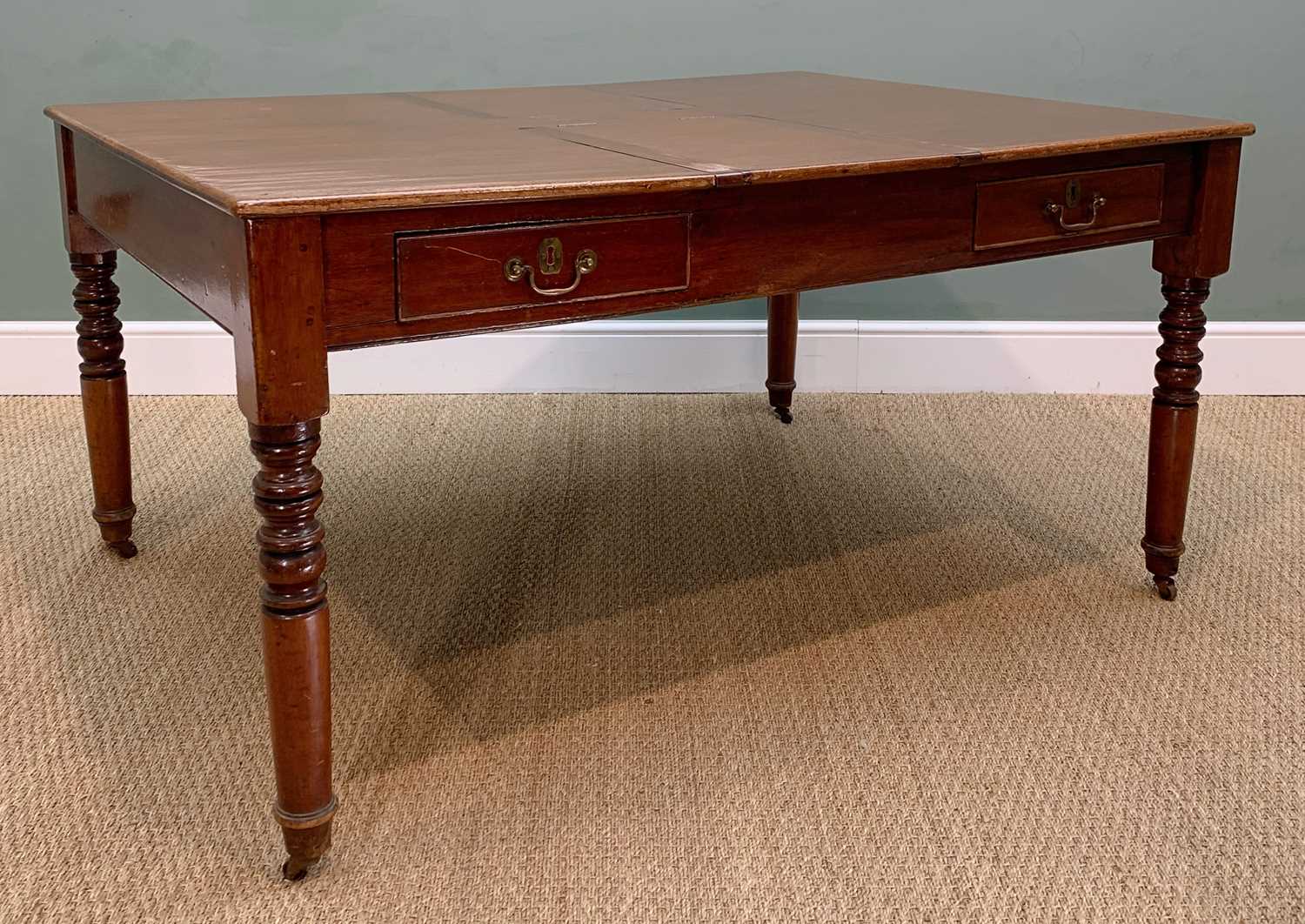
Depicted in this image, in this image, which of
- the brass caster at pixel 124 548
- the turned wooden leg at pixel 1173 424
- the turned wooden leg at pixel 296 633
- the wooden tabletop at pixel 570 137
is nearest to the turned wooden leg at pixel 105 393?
the brass caster at pixel 124 548

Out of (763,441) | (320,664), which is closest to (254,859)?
(320,664)

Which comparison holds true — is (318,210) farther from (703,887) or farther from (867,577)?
(867,577)

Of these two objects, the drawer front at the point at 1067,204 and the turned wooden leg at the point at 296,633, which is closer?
the turned wooden leg at the point at 296,633

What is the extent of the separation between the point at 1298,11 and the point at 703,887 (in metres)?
2.44

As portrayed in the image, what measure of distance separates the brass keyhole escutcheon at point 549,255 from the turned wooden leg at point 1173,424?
987 mm

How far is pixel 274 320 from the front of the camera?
4.09 feet

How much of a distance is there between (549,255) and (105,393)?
3.31 ft

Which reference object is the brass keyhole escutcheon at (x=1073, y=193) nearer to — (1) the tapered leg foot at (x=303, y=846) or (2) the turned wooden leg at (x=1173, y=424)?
(2) the turned wooden leg at (x=1173, y=424)

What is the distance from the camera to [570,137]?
5.61 ft

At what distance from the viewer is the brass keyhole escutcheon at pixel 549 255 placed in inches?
54.5

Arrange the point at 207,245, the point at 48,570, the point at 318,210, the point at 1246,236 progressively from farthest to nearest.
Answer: the point at 1246,236, the point at 48,570, the point at 207,245, the point at 318,210

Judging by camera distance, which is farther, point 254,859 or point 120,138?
point 120,138

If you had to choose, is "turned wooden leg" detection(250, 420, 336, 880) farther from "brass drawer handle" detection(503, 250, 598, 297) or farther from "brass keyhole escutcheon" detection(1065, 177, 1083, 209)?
"brass keyhole escutcheon" detection(1065, 177, 1083, 209)

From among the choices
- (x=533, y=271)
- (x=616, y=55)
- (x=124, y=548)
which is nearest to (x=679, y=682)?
(x=533, y=271)
